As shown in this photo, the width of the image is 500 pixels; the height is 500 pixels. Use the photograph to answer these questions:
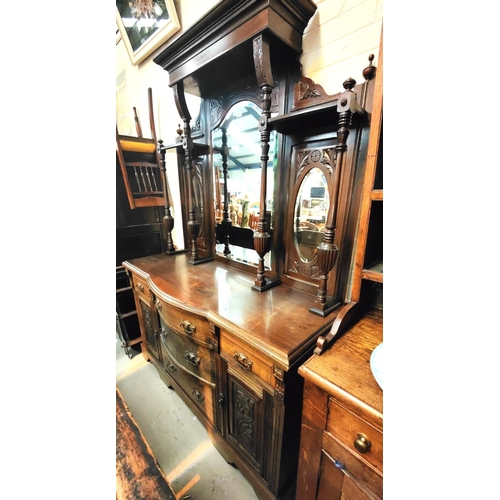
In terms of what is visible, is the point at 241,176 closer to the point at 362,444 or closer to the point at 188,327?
the point at 188,327

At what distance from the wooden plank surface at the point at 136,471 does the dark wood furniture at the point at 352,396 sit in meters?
0.42

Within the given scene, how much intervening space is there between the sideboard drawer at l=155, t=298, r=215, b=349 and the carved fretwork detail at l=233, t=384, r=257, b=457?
0.22 meters

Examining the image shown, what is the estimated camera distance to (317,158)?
92 cm

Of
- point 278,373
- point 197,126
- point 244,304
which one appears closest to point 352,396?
point 278,373

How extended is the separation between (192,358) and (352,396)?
0.77 m

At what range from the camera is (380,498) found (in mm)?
527

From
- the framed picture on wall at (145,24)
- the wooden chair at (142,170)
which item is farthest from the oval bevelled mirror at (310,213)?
the framed picture on wall at (145,24)

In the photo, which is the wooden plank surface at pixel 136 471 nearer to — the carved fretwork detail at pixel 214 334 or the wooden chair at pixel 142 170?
the carved fretwork detail at pixel 214 334

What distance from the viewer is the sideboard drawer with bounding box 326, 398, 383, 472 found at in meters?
0.51

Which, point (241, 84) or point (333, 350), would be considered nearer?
point (333, 350)
